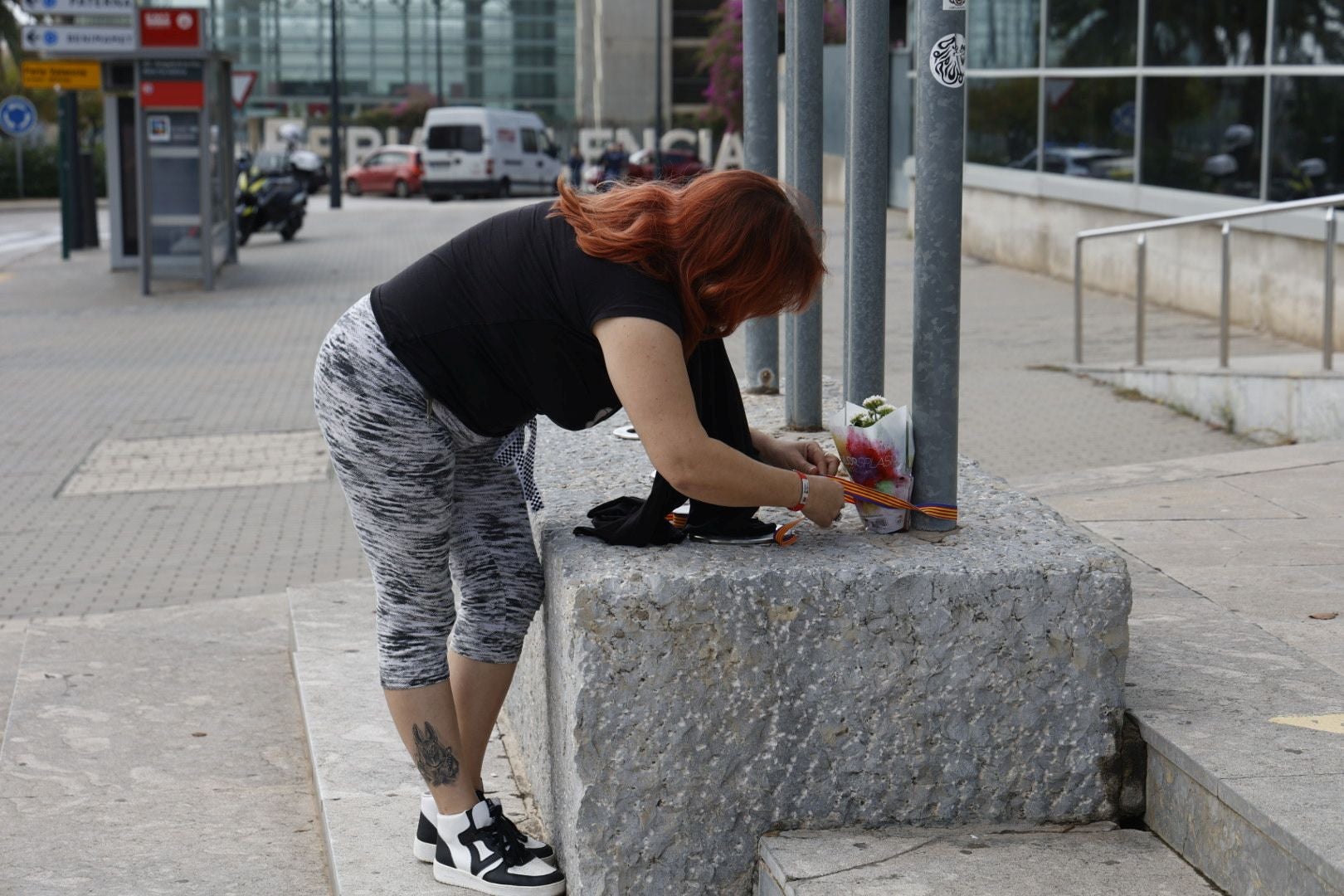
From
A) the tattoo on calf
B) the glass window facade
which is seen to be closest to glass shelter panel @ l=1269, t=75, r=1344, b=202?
the glass window facade

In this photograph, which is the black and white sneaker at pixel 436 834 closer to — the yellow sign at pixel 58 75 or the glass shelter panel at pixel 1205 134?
the glass shelter panel at pixel 1205 134

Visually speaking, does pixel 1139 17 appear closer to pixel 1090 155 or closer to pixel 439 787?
pixel 1090 155

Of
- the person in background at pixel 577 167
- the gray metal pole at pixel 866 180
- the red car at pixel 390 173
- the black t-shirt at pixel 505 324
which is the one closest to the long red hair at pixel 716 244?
the black t-shirt at pixel 505 324

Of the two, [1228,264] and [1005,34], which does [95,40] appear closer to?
[1005,34]

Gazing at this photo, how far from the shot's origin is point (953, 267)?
327 cm

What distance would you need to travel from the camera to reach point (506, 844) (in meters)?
3.18

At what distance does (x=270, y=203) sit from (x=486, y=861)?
2226 centimetres

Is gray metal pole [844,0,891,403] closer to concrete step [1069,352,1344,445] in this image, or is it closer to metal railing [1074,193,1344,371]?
concrete step [1069,352,1344,445]

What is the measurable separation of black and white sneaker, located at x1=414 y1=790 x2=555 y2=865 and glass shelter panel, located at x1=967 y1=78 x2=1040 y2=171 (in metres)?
15.2

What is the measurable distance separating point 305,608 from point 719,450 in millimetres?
2832

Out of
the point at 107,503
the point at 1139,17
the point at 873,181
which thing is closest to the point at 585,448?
Result: the point at 873,181

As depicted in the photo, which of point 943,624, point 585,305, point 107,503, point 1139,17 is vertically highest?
point 1139,17

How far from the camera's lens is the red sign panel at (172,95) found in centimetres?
1761

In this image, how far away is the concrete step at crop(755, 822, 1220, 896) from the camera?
2.78 meters
